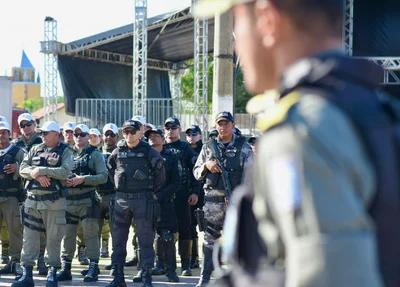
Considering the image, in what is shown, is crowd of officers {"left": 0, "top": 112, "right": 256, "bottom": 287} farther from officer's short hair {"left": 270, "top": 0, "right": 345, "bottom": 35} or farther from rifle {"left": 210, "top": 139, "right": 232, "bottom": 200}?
→ officer's short hair {"left": 270, "top": 0, "right": 345, "bottom": 35}

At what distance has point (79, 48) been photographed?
26.5m

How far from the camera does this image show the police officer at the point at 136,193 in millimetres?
9188

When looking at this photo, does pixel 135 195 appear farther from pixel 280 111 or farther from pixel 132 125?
pixel 280 111

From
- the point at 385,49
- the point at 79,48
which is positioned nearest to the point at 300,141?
the point at 385,49

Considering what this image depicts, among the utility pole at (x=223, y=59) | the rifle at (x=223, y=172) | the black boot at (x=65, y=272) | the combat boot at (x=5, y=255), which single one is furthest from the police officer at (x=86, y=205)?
the utility pole at (x=223, y=59)

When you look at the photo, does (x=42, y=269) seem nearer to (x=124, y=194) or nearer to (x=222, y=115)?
(x=124, y=194)

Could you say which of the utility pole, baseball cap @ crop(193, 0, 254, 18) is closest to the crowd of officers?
the utility pole

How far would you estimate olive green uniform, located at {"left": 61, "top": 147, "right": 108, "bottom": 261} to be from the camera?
407 inches

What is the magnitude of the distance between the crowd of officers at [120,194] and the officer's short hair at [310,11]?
7.03m

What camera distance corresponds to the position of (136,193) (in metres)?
9.22

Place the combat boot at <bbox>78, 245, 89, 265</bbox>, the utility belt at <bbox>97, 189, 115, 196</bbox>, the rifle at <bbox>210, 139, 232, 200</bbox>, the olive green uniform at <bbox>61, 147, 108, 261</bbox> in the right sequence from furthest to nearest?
the combat boot at <bbox>78, 245, 89, 265</bbox>
the utility belt at <bbox>97, 189, 115, 196</bbox>
the olive green uniform at <bbox>61, 147, 108, 261</bbox>
the rifle at <bbox>210, 139, 232, 200</bbox>

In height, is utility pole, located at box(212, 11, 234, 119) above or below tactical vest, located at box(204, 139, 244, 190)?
above

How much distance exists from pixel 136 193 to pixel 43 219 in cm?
127

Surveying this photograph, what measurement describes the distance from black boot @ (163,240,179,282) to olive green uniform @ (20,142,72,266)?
1.55m
